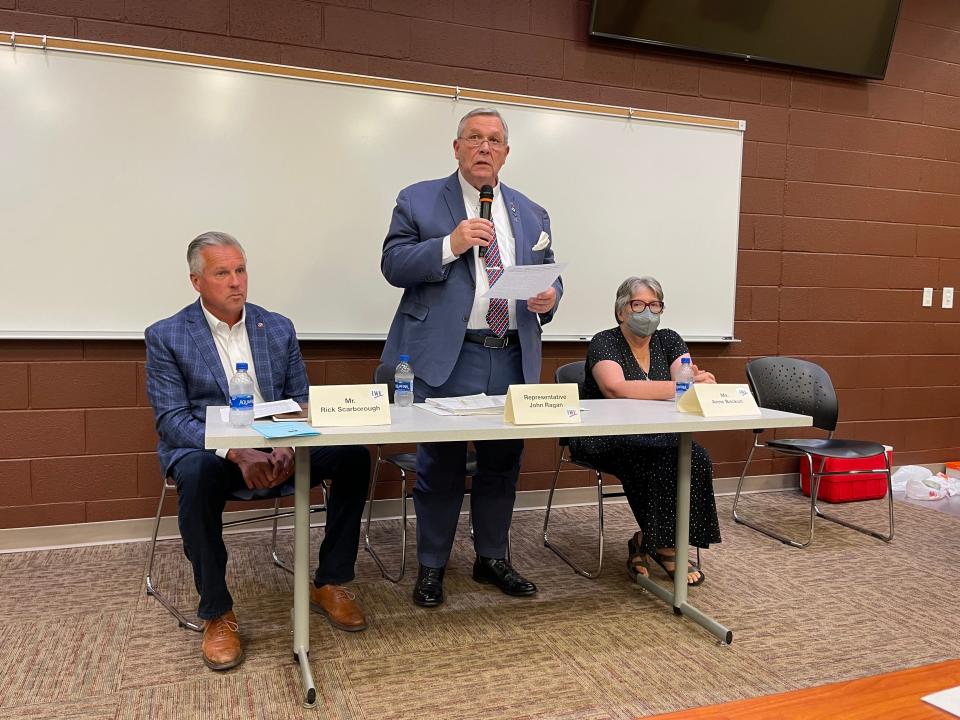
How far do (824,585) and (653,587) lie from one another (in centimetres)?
71

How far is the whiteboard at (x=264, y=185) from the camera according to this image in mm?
2875

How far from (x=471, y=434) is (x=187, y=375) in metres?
0.97

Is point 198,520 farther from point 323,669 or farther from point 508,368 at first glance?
point 508,368

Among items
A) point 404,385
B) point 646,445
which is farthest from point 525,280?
point 646,445

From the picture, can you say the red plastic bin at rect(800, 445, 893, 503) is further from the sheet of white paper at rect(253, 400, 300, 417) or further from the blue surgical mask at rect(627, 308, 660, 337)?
the sheet of white paper at rect(253, 400, 300, 417)

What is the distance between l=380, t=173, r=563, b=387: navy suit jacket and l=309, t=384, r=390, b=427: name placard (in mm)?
519

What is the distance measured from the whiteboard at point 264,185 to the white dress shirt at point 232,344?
83cm

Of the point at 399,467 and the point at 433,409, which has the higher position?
the point at 433,409

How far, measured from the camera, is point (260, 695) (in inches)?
74.1

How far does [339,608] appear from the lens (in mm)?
2297

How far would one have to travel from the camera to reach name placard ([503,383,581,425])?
6.49 ft

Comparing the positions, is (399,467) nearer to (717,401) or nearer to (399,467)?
(399,467)

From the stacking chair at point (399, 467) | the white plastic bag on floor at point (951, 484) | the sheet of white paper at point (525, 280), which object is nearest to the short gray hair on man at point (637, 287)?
the sheet of white paper at point (525, 280)

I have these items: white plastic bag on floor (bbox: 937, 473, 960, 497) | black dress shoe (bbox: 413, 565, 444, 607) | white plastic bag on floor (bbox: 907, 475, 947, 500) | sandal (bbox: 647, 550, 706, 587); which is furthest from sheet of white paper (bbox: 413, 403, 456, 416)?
white plastic bag on floor (bbox: 937, 473, 960, 497)
